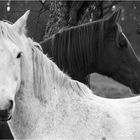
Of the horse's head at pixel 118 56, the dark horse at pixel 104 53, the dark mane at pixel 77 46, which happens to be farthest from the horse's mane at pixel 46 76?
the horse's head at pixel 118 56

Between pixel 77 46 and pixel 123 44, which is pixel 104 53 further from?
pixel 77 46

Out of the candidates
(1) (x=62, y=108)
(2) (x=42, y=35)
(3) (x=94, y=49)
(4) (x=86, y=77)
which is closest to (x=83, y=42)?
(3) (x=94, y=49)

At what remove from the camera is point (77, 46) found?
5.07 metres

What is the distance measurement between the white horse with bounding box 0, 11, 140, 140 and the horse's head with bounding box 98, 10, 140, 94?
7.10ft

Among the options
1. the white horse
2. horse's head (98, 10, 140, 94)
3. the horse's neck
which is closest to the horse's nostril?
the white horse

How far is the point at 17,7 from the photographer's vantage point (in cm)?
652

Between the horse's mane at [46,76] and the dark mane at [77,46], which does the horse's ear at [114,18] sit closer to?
the dark mane at [77,46]

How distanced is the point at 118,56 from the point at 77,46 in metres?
0.50

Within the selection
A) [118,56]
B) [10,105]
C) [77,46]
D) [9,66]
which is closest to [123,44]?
[118,56]

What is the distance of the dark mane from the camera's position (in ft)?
16.1

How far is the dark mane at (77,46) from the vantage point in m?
4.92

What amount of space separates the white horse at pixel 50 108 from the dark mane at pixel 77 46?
187 centimetres

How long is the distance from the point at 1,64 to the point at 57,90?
51 cm

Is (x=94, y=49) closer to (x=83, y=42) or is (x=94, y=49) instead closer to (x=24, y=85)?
(x=83, y=42)
